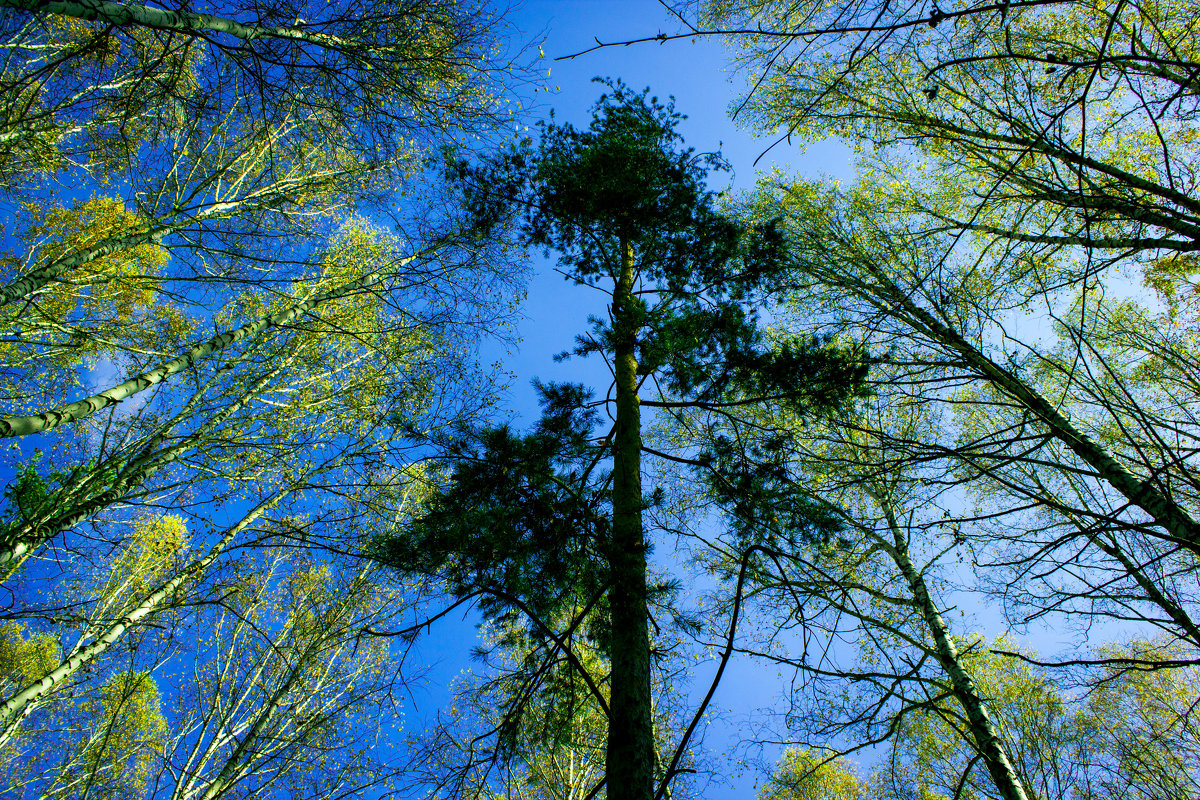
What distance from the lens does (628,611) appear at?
3.08 m

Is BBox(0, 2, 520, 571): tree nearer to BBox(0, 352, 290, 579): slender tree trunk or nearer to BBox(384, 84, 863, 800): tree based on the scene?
BBox(0, 352, 290, 579): slender tree trunk

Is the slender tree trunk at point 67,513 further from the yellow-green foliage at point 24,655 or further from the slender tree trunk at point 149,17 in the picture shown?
the yellow-green foliage at point 24,655

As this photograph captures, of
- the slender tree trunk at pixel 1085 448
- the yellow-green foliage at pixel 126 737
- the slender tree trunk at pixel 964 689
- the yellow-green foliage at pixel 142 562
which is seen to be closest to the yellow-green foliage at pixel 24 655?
the yellow-green foliage at pixel 126 737

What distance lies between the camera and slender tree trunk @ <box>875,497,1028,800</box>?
401 cm

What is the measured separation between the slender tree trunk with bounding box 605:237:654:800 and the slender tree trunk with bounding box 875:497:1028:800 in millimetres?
1767

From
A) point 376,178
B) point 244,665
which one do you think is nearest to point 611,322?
point 376,178

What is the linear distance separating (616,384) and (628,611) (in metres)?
2.05

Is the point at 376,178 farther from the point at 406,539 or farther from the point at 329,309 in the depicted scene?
the point at 406,539

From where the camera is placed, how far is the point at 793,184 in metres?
8.08

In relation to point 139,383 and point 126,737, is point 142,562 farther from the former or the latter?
point 139,383

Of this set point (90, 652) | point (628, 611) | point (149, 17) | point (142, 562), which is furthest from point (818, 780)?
point (149, 17)

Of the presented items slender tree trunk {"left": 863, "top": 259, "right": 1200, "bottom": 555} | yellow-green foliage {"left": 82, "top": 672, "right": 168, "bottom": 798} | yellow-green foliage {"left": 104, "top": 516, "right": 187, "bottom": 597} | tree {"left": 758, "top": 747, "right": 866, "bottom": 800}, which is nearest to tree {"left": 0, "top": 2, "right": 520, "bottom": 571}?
yellow-green foliage {"left": 104, "top": 516, "right": 187, "bottom": 597}

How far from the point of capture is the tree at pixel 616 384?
3164mm

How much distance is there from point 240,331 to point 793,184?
808cm
